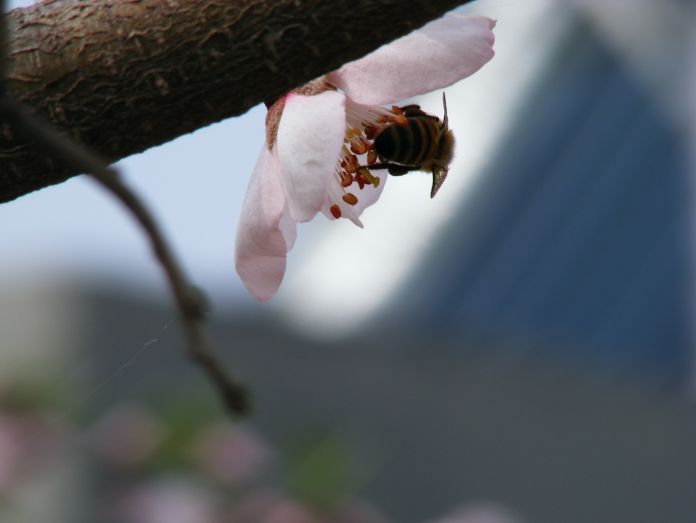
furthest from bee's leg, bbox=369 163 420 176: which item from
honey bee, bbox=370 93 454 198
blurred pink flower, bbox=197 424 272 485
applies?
blurred pink flower, bbox=197 424 272 485

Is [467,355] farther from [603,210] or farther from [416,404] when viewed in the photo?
[603,210]

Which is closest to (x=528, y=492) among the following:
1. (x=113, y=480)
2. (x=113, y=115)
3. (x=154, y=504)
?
(x=113, y=480)

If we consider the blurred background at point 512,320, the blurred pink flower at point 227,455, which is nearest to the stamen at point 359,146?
the blurred pink flower at point 227,455

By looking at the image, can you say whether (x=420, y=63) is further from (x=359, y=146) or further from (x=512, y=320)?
(x=512, y=320)

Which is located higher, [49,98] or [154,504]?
[49,98]

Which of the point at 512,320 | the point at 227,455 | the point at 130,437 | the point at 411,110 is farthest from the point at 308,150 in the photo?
the point at 512,320

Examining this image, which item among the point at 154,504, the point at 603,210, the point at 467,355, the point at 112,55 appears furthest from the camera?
the point at 603,210
